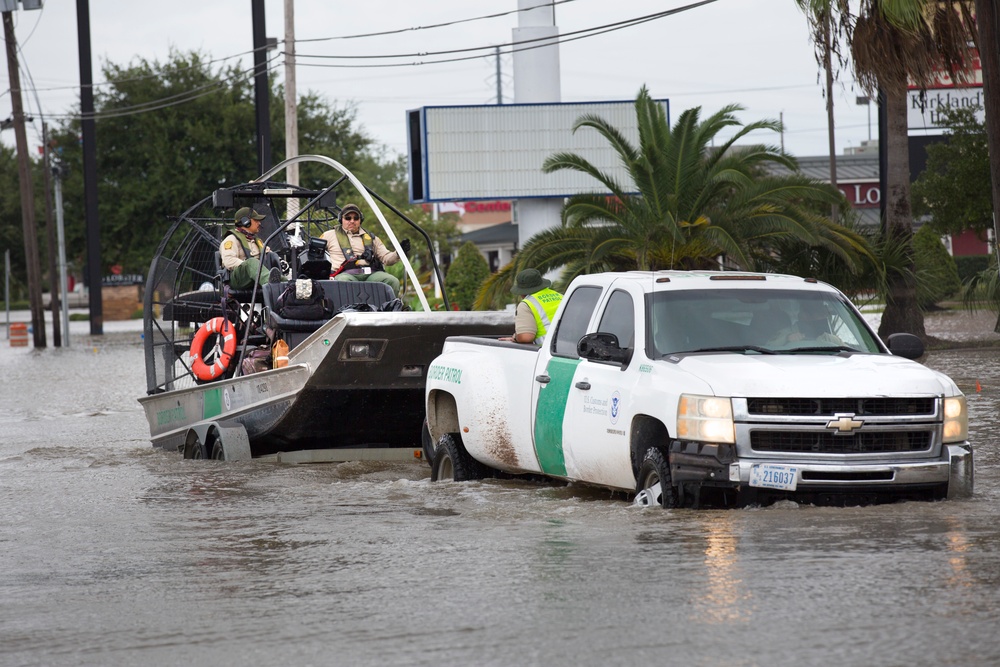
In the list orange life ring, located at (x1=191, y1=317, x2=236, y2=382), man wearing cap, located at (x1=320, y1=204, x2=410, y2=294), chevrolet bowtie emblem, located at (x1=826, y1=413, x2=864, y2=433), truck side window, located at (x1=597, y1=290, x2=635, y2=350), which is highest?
man wearing cap, located at (x1=320, y1=204, x2=410, y2=294)

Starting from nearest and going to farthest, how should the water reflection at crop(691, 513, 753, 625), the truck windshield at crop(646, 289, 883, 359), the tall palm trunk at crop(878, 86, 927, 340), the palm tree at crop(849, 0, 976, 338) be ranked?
the water reflection at crop(691, 513, 753, 625), the truck windshield at crop(646, 289, 883, 359), the palm tree at crop(849, 0, 976, 338), the tall palm trunk at crop(878, 86, 927, 340)

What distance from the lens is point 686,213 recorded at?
22.4 meters

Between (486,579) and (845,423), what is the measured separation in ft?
8.10

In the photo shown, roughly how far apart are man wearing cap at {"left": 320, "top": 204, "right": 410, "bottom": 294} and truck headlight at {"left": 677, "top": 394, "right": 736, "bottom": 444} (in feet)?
21.9

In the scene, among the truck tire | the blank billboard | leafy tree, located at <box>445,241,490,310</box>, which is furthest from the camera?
leafy tree, located at <box>445,241,490,310</box>

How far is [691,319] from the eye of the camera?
366 inches

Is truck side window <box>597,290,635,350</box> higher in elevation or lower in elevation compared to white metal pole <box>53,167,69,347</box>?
lower

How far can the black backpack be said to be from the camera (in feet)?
44.8

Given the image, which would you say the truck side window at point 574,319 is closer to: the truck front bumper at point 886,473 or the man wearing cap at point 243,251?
the truck front bumper at point 886,473

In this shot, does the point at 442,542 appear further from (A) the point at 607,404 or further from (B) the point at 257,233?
(B) the point at 257,233

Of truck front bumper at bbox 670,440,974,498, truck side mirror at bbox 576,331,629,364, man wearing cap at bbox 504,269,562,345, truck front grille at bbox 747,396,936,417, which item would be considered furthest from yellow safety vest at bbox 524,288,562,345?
truck front grille at bbox 747,396,936,417

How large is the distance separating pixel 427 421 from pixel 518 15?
1043 inches

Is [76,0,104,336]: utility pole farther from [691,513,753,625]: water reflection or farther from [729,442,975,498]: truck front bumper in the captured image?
[691,513,753,625]: water reflection

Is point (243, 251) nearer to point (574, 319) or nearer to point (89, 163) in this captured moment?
point (574, 319)
